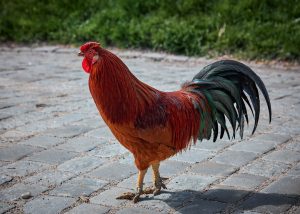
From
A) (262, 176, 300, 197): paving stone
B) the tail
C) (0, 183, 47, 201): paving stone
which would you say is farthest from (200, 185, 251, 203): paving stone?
(0, 183, 47, 201): paving stone

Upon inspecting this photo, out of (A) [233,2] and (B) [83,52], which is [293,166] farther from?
(A) [233,2]

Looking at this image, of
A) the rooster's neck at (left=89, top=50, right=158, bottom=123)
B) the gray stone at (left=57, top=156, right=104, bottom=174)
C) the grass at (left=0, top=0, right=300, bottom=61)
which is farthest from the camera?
the grass at (left=0, top=0, right=300, bottom=61)

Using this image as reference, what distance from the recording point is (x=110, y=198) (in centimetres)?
399

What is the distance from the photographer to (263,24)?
10.1m

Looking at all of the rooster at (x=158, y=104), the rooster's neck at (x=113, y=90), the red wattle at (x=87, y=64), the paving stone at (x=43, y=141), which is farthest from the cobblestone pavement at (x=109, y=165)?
the red wattle at (x=87, y=64)

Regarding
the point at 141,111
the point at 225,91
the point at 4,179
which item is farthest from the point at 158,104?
the point at 4,179

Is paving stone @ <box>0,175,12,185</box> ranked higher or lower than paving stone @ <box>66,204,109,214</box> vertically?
higher

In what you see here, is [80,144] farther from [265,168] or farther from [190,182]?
[265,168]

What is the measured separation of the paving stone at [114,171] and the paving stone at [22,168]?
527 mm

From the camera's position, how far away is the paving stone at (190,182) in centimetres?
421

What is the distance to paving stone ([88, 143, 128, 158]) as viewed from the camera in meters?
4.97

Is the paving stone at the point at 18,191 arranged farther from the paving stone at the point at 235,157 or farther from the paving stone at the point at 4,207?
the paving stone at the point at 235,157

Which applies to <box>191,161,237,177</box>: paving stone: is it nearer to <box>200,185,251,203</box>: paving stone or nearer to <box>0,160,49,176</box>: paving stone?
<box>200,185,251,203</box>: paving stone

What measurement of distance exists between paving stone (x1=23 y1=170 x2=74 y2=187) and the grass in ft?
18.9
